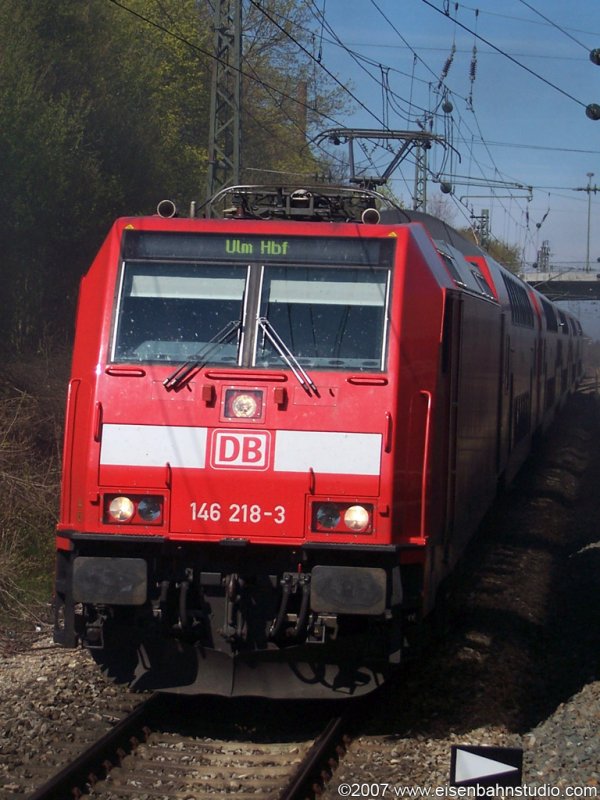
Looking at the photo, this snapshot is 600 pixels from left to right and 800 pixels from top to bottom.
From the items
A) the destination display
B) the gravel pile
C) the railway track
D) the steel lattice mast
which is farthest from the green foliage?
the railway track

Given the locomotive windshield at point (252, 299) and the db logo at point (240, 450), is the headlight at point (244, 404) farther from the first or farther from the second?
the locomotive windshield at point (252, 299)

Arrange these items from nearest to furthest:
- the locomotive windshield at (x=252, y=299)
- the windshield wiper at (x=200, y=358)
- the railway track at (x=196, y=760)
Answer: the railway track at (x=196, y=760), the windshield wiper at (x=200, y=358), the locomotive windshield at (x=252, y=299)

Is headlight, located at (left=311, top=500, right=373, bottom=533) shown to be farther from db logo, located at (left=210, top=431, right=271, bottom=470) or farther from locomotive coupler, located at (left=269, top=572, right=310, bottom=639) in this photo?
db logo, located at (left=210, top=431, right=271, bottom=470)

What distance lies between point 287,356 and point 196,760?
2442 mm

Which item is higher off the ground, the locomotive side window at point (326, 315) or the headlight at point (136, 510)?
the locomotive side window at point (326, 315)

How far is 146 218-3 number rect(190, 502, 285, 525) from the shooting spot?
6.29 m

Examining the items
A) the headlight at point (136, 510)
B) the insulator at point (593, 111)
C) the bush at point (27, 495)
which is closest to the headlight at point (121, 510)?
the headlight at point (136, 510)

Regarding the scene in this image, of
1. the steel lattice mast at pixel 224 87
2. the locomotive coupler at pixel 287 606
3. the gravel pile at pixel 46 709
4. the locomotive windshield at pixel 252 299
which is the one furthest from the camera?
the steel lattice mast at pixel 224 87

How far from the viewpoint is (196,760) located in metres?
6.23

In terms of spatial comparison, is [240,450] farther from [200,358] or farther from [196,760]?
[196,760]

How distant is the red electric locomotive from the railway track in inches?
13.5

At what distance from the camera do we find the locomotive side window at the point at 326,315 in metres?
6.61

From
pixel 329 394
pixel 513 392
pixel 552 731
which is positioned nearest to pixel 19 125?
pixel 513 392

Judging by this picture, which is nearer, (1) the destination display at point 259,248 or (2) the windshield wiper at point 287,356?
(2) the windshield wiper at point 287,356
